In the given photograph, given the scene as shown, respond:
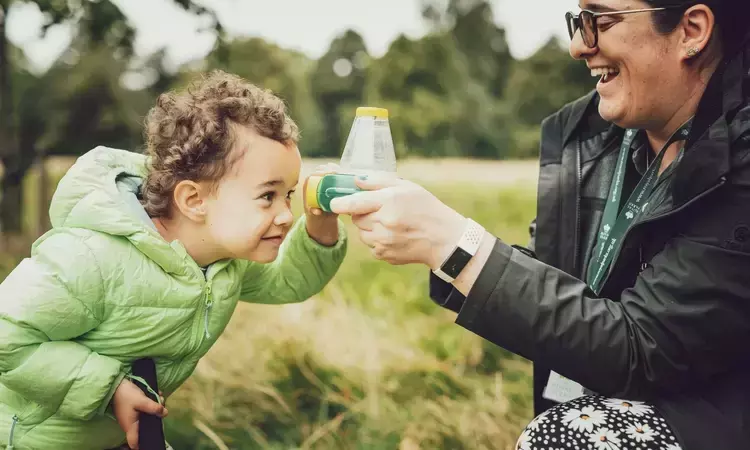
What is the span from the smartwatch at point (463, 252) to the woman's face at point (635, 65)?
1.93 ft

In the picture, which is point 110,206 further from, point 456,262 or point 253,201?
point 456,262

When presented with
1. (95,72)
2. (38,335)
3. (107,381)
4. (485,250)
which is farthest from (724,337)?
(95,72)

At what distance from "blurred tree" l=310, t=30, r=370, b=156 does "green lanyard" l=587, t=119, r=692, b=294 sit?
10.5 feet

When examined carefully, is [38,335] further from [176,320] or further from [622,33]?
[622,33]

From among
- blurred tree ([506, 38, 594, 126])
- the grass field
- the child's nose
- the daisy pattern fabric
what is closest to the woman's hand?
the child's nose

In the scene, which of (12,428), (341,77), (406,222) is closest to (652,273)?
(406,222)

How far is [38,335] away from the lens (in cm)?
172

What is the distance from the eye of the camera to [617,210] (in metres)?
2.06

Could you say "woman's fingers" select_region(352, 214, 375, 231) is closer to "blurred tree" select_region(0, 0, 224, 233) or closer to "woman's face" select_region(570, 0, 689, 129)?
"woman's face" select_region(570, 0, 689, 129)

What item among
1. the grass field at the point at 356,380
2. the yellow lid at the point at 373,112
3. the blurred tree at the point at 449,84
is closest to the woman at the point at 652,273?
the yellow lid at the point at 373,112

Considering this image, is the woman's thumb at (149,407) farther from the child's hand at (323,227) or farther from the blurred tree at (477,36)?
the blurred tree at (477,36)

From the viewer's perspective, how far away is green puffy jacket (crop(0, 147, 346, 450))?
171 cm

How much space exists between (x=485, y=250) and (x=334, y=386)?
1.74 m

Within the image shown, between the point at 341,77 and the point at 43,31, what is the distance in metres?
2.66
